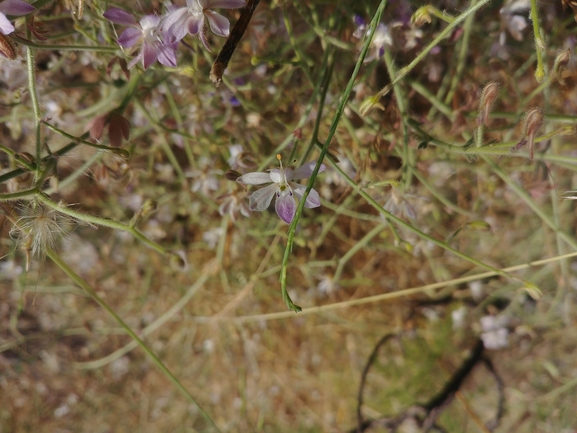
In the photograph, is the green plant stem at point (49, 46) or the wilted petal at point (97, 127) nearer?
the green plant stem at point (49, 46)

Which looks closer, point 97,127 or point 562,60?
point 562,60

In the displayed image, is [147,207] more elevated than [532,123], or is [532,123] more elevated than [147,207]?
[532,123]

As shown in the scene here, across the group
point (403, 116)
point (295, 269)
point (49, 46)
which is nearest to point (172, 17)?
point (49, 46)

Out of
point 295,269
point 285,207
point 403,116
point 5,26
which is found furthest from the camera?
point 295,269

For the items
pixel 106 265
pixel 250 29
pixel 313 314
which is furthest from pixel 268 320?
pixel 250 29

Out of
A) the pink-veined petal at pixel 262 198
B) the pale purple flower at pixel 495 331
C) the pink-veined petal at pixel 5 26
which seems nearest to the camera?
the pink-veined petal at pixel 5 26

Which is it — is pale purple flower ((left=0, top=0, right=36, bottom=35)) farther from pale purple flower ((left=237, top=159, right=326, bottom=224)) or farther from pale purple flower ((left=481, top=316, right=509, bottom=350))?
pale purple flower ((left=481, top=316, right=509, bottom=350))

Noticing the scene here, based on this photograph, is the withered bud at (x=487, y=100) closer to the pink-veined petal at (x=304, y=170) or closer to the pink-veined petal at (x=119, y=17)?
the pink-veined petal at (x=304, y=170)

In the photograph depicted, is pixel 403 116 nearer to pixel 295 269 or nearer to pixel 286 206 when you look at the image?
pixel 286 206

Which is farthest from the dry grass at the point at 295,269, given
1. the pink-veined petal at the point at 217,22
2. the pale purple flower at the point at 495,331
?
the pink-veined petal at the point at 217,22

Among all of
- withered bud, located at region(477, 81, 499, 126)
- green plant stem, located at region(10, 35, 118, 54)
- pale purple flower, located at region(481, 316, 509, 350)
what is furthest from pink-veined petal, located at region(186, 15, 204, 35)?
pale purple flower, located at region(481, 316, 509, 350)
